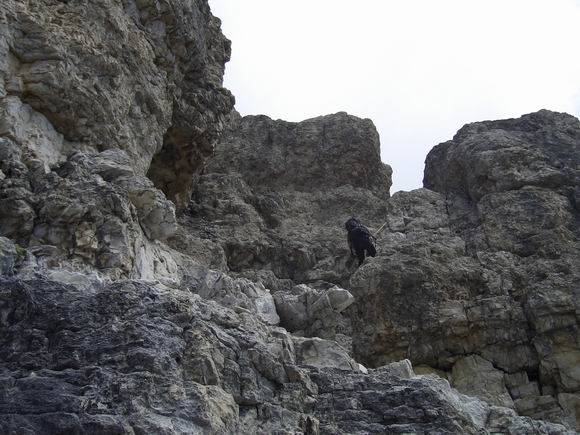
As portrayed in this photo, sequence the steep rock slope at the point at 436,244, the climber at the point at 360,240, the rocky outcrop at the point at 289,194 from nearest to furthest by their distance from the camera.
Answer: the steep rock slope at the point at 436,244 → the climber at the point at 360,240 → the rocky outcrop at the point at 289,194

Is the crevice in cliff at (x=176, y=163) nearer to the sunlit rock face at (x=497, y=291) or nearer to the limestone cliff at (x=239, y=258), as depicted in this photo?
the limestone cliff at (x=239, y=258)

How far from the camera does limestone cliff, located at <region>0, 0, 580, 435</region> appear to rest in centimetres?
973

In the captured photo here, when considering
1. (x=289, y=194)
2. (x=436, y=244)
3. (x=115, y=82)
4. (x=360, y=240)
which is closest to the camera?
(x=115, y=82)

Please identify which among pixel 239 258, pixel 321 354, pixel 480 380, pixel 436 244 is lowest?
pixel 321 354

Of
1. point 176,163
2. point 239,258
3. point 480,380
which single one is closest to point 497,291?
point 480,380

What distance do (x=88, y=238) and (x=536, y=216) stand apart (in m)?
16.3

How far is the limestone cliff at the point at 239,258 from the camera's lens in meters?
9.73

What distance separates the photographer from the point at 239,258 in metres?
29.1

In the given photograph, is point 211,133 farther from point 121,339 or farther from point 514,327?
point 121,339

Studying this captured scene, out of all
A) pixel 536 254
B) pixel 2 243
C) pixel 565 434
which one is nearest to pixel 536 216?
pixel 536 254

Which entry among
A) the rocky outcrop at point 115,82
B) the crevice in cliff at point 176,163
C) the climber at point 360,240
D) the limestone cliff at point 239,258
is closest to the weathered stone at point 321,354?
the limestone cliff at point 239,258

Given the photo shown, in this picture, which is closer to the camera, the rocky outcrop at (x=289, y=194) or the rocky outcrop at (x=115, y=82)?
the rocky outcrop at (x=115, y=82)

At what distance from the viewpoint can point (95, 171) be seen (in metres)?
16.0

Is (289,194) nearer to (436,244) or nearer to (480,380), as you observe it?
(436,244)
